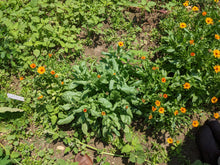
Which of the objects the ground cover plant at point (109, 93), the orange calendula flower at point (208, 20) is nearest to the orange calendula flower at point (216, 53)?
the ground cover plant at point (109, 93)

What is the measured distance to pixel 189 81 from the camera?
3.07 m

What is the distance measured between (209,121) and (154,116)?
0.94 metres

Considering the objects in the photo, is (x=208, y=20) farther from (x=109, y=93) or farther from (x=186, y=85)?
(x=109, y=93)

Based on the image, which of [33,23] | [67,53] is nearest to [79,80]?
[67,53]

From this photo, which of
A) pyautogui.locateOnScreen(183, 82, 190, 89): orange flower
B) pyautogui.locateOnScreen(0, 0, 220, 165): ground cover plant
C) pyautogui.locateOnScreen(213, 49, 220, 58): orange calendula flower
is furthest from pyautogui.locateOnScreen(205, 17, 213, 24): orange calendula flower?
pyautogui.locateOnScreen(183, 82, 190, 89): orange flower

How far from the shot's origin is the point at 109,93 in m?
3.07

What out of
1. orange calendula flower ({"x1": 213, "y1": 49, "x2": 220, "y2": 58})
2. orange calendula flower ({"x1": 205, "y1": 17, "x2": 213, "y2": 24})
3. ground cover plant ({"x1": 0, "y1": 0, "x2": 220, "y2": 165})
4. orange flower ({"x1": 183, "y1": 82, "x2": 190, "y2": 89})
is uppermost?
orange calendula flower ({"x1": 205, "y1": 17, "x2": 213, "y2": 24})

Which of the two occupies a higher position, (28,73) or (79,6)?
(79,6)

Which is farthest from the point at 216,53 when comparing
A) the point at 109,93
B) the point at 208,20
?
the point at 109,93

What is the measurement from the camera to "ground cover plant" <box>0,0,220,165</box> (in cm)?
297

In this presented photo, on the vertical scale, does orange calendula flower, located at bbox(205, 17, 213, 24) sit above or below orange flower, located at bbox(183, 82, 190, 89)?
above

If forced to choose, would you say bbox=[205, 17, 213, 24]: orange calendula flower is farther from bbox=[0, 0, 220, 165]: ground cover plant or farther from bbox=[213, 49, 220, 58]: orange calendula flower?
bbox=[213, 49, 220, 58]: orange calendula flower

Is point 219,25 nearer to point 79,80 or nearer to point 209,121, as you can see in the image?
point 209,121

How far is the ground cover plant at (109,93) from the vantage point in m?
2.97
